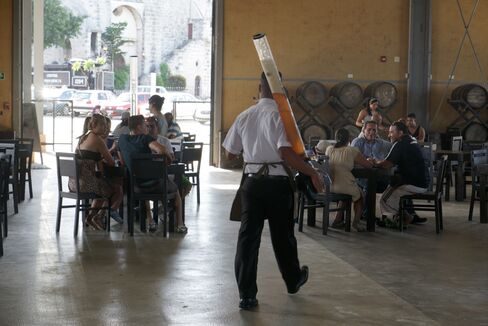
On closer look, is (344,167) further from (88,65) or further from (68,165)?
(88,65)

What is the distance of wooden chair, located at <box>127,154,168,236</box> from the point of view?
307 inches

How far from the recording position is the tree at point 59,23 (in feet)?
116

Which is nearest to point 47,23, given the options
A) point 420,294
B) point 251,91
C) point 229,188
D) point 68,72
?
point 68,72

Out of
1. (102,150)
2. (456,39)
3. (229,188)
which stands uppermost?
(456,39)

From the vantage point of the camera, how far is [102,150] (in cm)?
805

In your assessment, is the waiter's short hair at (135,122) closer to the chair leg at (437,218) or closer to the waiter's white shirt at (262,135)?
the waiter's white shirt at (262,135)

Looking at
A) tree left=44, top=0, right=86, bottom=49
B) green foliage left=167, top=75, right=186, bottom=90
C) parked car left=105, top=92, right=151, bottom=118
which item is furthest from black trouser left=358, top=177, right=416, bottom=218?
green foliage left=167, top=75, right=186, bottom=90

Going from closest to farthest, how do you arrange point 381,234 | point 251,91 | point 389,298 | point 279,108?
point 279,108
point 389,298
point 381,234
point 251,91

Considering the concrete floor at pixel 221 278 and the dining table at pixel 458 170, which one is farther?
the dining table at pixel 458 170

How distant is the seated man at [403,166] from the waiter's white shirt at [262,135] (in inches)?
136

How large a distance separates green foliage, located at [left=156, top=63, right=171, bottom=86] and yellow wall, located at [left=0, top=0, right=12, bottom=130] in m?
21.7

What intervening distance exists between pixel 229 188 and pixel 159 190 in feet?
14.8

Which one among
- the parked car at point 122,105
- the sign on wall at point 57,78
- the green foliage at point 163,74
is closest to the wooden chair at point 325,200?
the parked car at point 122,105

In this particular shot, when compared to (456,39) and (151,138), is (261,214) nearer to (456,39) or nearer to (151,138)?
(151,138)
